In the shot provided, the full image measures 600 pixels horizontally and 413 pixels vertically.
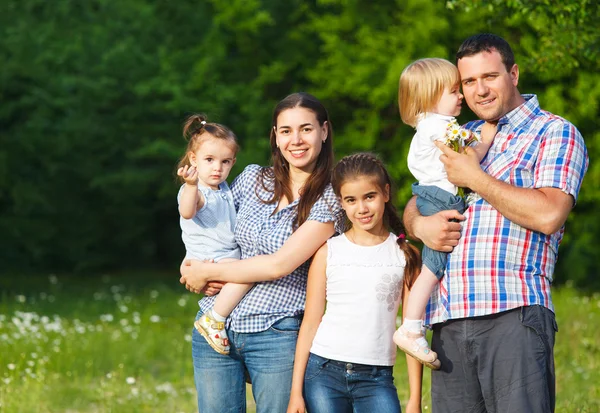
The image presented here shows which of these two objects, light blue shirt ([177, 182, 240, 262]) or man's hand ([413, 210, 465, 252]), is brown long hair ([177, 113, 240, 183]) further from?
man's hand ([413, 210, 465, 252])

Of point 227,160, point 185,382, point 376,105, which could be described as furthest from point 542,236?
point 376,105

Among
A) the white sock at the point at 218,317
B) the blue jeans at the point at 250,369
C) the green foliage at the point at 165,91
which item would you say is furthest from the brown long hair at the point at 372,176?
the green foliage at the point at 165,91

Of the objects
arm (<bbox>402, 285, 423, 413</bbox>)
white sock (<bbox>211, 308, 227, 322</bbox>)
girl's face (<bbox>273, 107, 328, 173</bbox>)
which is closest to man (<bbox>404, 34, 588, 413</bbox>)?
arm (<bbox>402, 285, 423, 413</bbox>)

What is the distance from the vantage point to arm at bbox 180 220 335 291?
3.97 meters

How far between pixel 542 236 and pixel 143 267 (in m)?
23.5

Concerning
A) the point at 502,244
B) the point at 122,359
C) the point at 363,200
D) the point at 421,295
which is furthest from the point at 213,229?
the point at 122,359

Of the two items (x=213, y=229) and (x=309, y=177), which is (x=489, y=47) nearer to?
(x=309, y=177)

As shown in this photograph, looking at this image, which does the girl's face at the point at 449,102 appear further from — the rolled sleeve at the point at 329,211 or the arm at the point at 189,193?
the arm at the point at 189,193

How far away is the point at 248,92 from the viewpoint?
72.0 feet

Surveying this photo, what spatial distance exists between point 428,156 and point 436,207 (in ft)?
0.79

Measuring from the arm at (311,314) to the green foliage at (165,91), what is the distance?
1503cm

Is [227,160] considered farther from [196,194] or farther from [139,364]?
[139,364]

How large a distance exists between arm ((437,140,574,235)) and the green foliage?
49.4ft

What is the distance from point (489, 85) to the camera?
390cm
